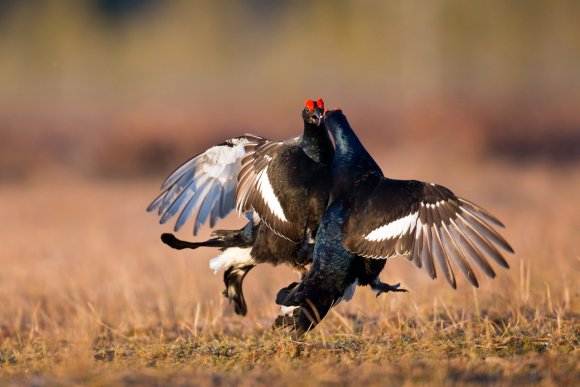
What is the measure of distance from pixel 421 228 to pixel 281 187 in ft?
2.74

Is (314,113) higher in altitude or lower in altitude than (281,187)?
higher

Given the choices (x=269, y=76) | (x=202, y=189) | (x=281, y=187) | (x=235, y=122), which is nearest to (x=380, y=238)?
(x=281, y=187)

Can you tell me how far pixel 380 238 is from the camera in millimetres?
4430

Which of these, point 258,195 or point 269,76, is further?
point 269,76

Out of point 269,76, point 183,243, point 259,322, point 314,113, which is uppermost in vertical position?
point 269,76

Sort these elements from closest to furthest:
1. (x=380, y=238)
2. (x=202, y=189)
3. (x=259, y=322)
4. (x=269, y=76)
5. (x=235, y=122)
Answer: (x=380, y=238), (x=259, y=322), (x=202, y=189), (x=235, y=122), (x=269, y=76)

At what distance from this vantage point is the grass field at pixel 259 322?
3648 mm

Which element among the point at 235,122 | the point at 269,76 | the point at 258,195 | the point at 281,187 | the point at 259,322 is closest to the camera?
the point at 281,187

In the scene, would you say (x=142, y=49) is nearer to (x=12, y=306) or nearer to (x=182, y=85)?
(x=182, y=85)

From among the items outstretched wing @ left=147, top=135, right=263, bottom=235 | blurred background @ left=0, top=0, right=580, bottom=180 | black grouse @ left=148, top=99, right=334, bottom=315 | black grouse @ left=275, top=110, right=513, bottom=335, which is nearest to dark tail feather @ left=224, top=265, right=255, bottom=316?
black grouse @ left=148, top=99, right=334, bottom=315

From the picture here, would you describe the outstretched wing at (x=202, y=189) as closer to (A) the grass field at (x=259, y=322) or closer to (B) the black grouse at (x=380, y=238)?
(A) the grass field at (x=259, y=322)

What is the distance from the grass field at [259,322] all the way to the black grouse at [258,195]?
→ 1.31ft

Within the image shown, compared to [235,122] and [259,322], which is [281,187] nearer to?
[259,322]

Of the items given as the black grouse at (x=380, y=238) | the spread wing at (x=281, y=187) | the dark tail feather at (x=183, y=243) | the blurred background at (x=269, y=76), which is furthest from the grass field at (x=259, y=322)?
the blurred background at (x=269, y=76)
